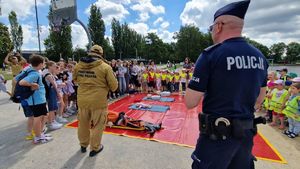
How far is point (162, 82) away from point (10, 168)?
335 inches

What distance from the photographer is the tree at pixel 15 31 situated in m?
46.1

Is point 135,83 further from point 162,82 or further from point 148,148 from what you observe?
point 148,148

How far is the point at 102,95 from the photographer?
338cm

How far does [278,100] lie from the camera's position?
5.10 metres

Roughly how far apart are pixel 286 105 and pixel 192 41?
5593cm

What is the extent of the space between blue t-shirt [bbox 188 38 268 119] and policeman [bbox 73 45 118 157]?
216cm

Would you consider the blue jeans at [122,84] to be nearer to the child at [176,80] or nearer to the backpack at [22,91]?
the child at [176,80]

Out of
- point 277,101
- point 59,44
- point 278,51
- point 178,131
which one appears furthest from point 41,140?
point 278,51

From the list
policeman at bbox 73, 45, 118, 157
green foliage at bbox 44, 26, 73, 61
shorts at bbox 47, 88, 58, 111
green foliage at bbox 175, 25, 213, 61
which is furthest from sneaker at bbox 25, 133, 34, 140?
green foliage at bbox 175, 25, 213, 61

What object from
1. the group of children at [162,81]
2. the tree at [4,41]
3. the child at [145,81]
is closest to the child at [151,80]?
the group of children at [162,81]

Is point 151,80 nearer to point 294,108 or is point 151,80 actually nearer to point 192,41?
point 294,108

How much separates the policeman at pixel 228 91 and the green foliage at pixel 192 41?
58085mm

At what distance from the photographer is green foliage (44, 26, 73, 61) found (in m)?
33.5

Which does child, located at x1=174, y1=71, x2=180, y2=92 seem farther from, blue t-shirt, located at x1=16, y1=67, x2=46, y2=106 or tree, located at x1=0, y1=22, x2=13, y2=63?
tree, located at x1=0, y1=22, x2=13, y2=63
